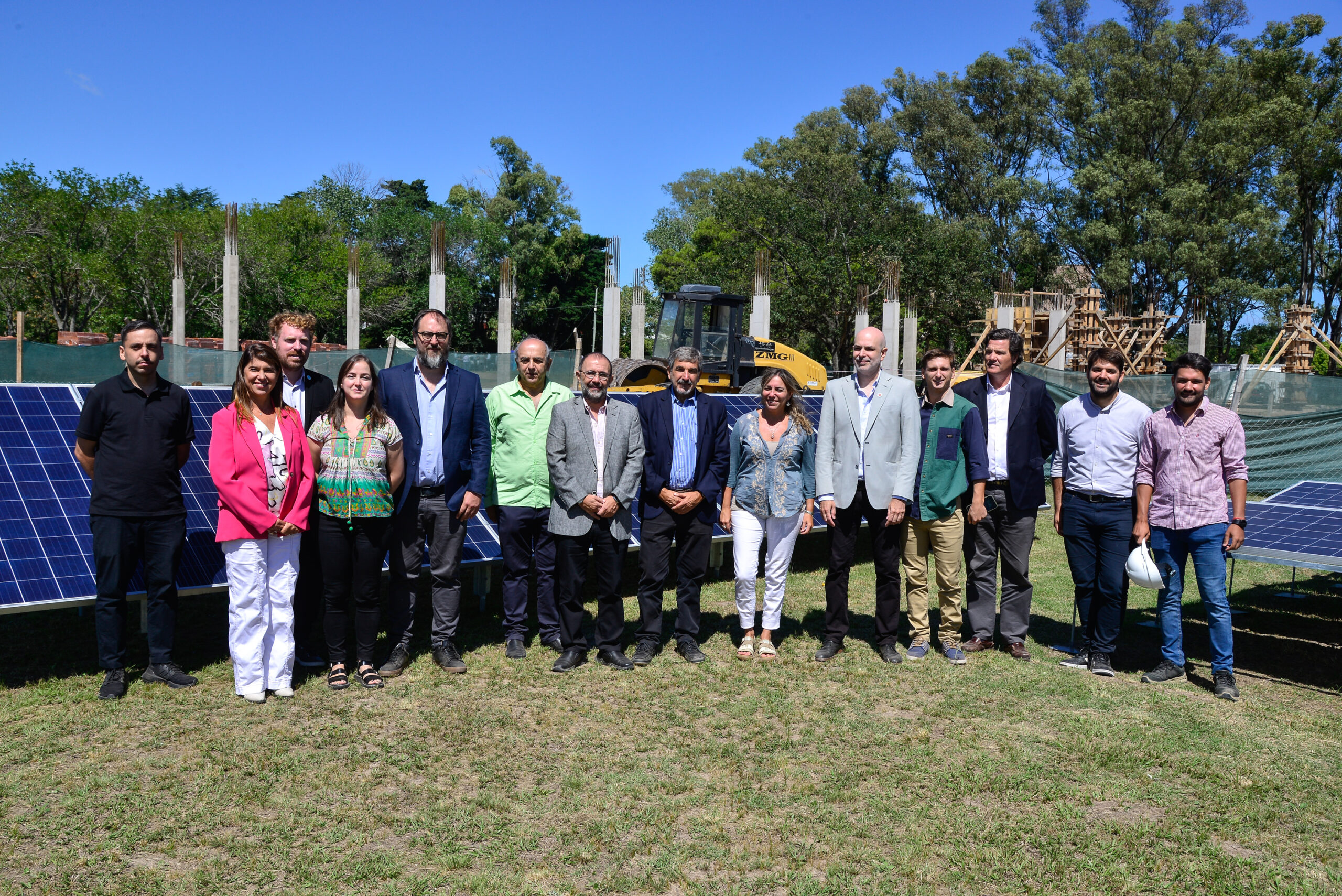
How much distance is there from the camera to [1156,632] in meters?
6.78

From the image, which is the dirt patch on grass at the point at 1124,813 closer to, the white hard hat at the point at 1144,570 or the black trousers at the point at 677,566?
the white hard hat at the point at 1144,570

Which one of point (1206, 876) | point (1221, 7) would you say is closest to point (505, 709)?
point (1206, 876)

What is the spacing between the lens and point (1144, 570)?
5.25 metres

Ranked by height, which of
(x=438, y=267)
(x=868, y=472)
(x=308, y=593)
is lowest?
(x=308, y=593)

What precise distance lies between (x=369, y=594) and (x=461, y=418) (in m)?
1.12

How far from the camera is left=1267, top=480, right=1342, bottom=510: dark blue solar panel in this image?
703 cm

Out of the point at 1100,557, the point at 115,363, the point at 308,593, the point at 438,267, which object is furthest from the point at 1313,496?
the point at 115,363

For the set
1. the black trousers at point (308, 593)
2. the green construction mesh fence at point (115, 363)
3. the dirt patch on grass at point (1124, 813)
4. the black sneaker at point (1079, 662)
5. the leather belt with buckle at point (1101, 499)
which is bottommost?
the dirt patch on grass at point (1124, 813)

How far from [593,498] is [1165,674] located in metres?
3.58

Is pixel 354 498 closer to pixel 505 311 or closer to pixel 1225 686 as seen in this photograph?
pixel 1225 686

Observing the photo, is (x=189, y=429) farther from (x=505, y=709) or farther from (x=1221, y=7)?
(x=1221, y=7)

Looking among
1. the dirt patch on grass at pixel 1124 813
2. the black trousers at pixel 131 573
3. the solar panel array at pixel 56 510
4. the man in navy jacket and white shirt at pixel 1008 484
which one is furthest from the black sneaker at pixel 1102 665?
the black trousers at pixel 131 573

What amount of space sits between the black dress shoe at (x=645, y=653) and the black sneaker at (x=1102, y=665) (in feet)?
8.95

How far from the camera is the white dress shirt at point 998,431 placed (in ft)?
19.6
